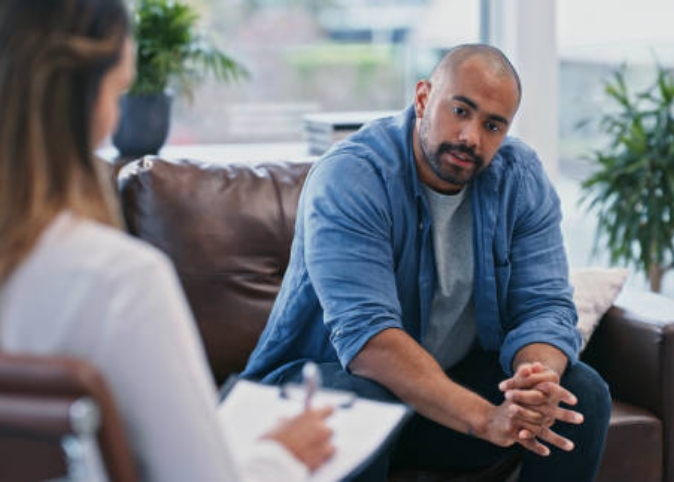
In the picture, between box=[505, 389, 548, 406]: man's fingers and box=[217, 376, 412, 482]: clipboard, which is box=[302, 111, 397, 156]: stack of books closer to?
box=[505, 389, 548, 406]: man's fingers

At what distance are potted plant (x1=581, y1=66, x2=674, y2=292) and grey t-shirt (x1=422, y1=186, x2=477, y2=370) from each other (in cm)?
152

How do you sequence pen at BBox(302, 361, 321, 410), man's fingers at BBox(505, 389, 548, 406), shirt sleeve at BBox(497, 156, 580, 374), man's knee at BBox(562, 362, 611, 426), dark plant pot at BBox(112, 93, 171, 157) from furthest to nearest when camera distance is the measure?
1. dark plant pot at BBox(112, 93, 171, 157)
2. shirt sleeve at BBox(497, 156, 580, 374)
3. man's knee at BBox(562, 362, 611, 426)
4. man's fingers at BBox(505, 389, 548, 406)
5. pen at BBox(302, 361, 321, 410)

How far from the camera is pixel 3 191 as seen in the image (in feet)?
3.15

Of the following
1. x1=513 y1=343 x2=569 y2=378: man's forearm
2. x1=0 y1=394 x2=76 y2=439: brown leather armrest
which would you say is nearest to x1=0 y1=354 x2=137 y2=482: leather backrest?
x1=0 y1=394 x2=76 y2=439: brown leather armrest

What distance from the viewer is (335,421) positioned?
1148mm

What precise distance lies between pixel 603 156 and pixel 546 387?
6.25 ft

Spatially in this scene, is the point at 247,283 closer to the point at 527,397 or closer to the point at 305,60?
the point at 527,397

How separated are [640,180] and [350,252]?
1.86 metres

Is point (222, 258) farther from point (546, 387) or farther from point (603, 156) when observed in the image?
point (603, 156)

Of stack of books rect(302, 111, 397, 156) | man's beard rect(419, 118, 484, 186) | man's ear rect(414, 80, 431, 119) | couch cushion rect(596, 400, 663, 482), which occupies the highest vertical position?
man's ear rect(414, 80, 431, 119)

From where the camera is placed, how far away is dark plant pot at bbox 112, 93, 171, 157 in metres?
2.95

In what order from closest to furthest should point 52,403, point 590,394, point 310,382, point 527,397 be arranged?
point 52,403 < point 310,382 < point 527,397 < point 590,394

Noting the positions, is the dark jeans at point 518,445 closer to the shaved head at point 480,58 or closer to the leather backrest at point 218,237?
the leather backrest at point 218,237

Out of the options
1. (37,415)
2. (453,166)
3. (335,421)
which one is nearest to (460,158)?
(453,166)
